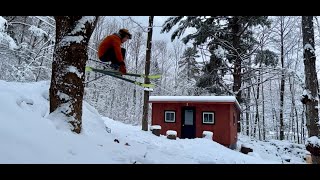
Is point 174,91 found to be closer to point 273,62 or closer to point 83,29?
point 273,62

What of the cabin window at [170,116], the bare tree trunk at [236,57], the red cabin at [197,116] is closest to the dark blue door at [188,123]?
the red cabin at [197,116]

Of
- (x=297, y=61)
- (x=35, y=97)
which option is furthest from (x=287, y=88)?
(x=35, y=97)

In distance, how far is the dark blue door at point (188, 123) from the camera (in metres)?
12.8

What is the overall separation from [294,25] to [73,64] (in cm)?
1737

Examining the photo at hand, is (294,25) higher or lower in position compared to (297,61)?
higher

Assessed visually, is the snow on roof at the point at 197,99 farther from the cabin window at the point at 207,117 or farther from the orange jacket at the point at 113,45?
the orange jacket at the point at 113,45

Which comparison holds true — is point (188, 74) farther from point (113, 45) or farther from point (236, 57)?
point (113, 45)

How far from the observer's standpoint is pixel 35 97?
222 inches

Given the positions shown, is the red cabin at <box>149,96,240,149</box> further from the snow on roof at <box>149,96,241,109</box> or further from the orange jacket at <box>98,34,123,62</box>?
the orange jacket at <box>98,34,123,62</box>

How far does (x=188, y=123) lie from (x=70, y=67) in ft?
32.0

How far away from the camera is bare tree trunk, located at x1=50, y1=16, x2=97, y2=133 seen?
3.68 meters

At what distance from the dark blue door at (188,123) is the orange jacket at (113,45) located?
288 inches

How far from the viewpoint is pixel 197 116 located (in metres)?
12.8

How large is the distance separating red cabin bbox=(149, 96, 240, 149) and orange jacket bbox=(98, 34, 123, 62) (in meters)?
7.02
